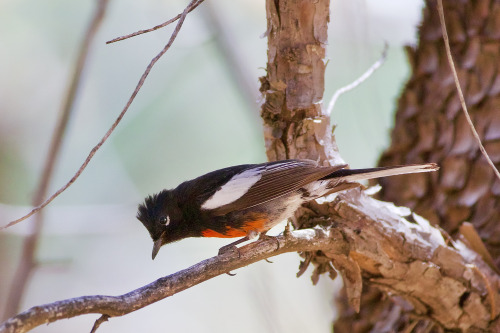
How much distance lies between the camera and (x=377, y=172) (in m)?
2.81

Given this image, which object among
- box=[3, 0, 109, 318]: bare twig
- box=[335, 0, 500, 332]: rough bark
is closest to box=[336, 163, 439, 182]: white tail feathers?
box=[335, 0, 500, 332]: rough bark

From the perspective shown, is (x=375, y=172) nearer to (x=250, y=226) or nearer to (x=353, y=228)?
(x=353, y=228)

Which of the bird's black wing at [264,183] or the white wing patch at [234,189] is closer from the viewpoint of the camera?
the bird's black wing at [264,183]

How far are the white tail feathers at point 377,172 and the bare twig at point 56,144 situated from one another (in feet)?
4.87

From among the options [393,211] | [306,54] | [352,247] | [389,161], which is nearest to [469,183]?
[389,161]

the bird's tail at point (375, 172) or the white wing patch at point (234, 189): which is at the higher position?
the white wing patch at point (234, 189)

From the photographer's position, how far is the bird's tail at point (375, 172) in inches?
108

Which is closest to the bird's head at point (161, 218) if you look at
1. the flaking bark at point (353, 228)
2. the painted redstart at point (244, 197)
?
the painted redstart at point (244, 197)

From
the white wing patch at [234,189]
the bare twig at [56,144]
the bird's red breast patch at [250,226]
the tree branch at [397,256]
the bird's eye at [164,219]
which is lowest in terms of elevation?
the tree branch at [397,256]

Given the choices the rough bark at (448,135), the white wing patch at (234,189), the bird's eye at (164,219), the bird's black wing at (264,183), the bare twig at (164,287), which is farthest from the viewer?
the rough bark at (448,135)

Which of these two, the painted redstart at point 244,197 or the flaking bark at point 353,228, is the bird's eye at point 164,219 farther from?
the flaking bark at point 353,228

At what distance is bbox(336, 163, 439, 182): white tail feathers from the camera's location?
2732 mm

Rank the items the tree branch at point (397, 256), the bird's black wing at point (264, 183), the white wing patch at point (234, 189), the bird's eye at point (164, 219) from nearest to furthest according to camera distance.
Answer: the tree branch at point (397, 256) → the bird's black wing at point (264, 183) → the white wing patch at point (234, 189) → the bird's eye at point (164, 219)

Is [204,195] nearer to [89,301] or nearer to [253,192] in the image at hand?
[253,192]
